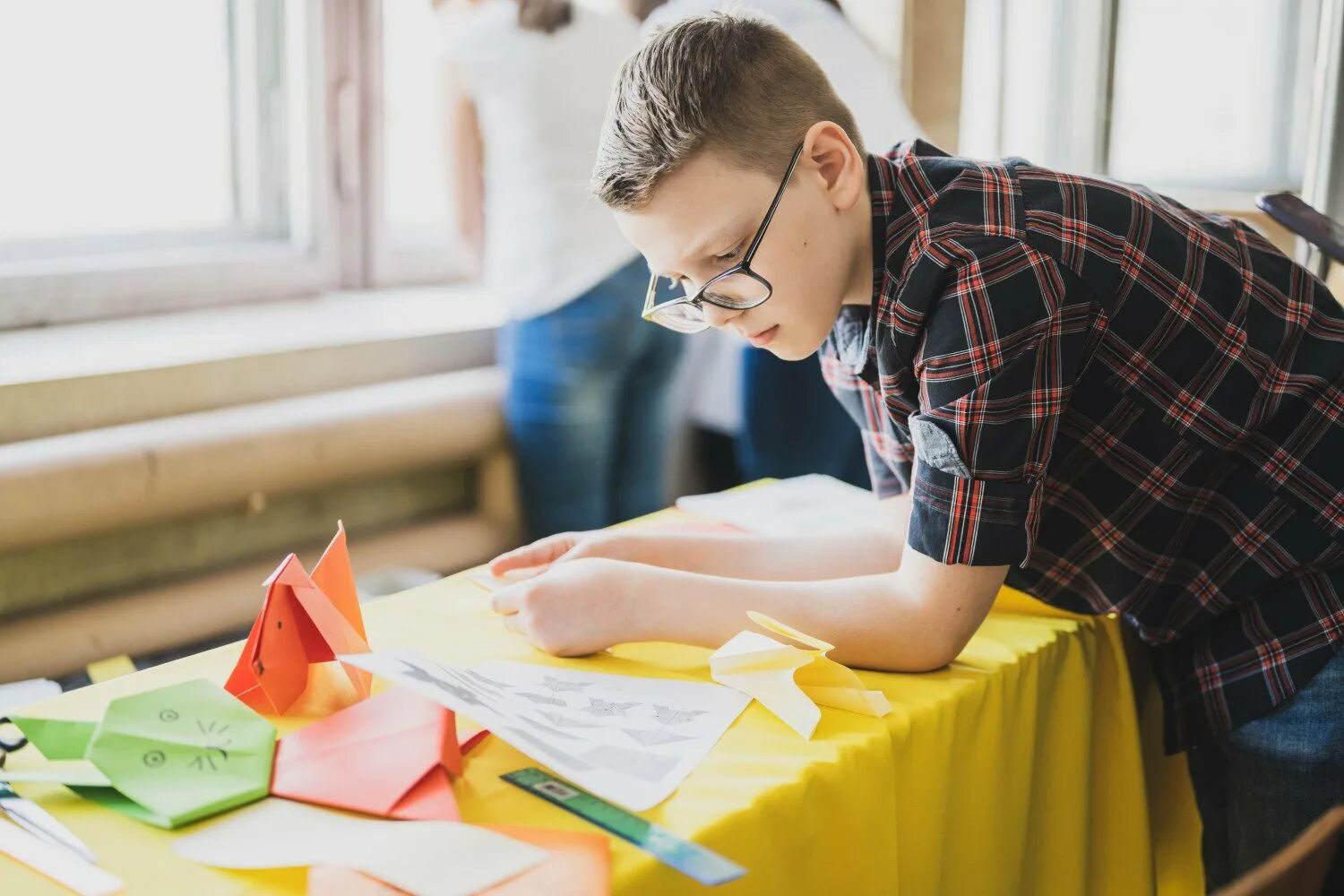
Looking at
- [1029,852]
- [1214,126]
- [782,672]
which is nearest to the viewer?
[782,672]

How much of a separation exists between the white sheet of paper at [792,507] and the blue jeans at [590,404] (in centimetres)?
73

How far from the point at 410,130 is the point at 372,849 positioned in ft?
7.48

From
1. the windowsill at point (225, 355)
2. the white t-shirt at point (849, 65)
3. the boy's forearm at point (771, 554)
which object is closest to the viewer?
the boy's forearm at point (771, 554)

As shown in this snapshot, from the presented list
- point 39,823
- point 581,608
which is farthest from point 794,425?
point 39,823

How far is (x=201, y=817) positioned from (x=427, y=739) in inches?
5.8

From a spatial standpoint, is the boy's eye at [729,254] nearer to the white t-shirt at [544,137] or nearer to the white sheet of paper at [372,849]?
the white sheet of paper at [372,849]

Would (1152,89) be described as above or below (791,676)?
above

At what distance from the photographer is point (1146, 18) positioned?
263 centimetres

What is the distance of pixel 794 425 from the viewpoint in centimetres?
248

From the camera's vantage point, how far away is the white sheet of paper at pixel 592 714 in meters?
0.82

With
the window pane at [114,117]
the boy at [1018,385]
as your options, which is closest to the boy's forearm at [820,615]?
the boy at [1018,385]

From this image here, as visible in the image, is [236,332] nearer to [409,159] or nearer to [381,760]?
[409,159]

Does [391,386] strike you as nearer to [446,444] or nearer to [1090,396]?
[446,444]

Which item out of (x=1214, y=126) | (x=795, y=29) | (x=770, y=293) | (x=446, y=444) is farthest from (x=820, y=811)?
(x=1214, y=126)
